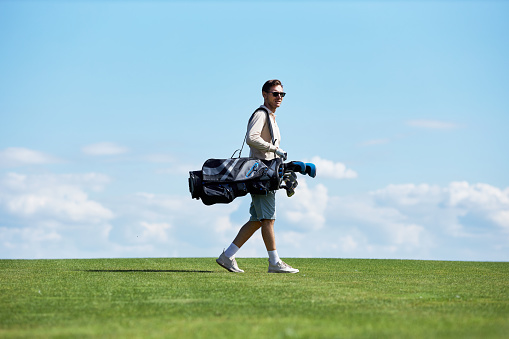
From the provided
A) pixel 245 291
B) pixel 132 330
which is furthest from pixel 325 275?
pixel 132 330

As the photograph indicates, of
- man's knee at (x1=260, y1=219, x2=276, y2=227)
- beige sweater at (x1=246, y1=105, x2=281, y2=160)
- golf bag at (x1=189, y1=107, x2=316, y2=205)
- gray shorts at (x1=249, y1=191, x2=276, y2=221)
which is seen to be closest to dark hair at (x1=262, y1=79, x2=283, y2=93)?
beige sweater at (x1=246, y1=105, x2=281, y2=160)

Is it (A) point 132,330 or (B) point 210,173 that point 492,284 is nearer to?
(B) point 210,173

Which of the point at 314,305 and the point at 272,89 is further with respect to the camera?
the point at 272,89

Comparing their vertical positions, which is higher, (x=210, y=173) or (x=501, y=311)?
(x=210, y=173)

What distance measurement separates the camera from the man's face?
907 cm

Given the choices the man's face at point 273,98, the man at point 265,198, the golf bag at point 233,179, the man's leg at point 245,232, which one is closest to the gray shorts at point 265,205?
the man at point 265,198

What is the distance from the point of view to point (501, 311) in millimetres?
5141

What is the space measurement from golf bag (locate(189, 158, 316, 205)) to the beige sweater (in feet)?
0.75

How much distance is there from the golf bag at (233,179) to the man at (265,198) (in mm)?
217

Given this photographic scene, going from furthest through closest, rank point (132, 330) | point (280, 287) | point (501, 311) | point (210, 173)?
point (210, 173) < point (280, 287) < point (501, 311) < point (132, 330)

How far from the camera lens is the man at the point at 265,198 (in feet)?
28.7

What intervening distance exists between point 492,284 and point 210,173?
371 centimetres

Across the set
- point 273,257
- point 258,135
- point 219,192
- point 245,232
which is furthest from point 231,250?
point 258,135

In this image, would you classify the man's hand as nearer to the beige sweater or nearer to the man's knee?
the beige sweater
